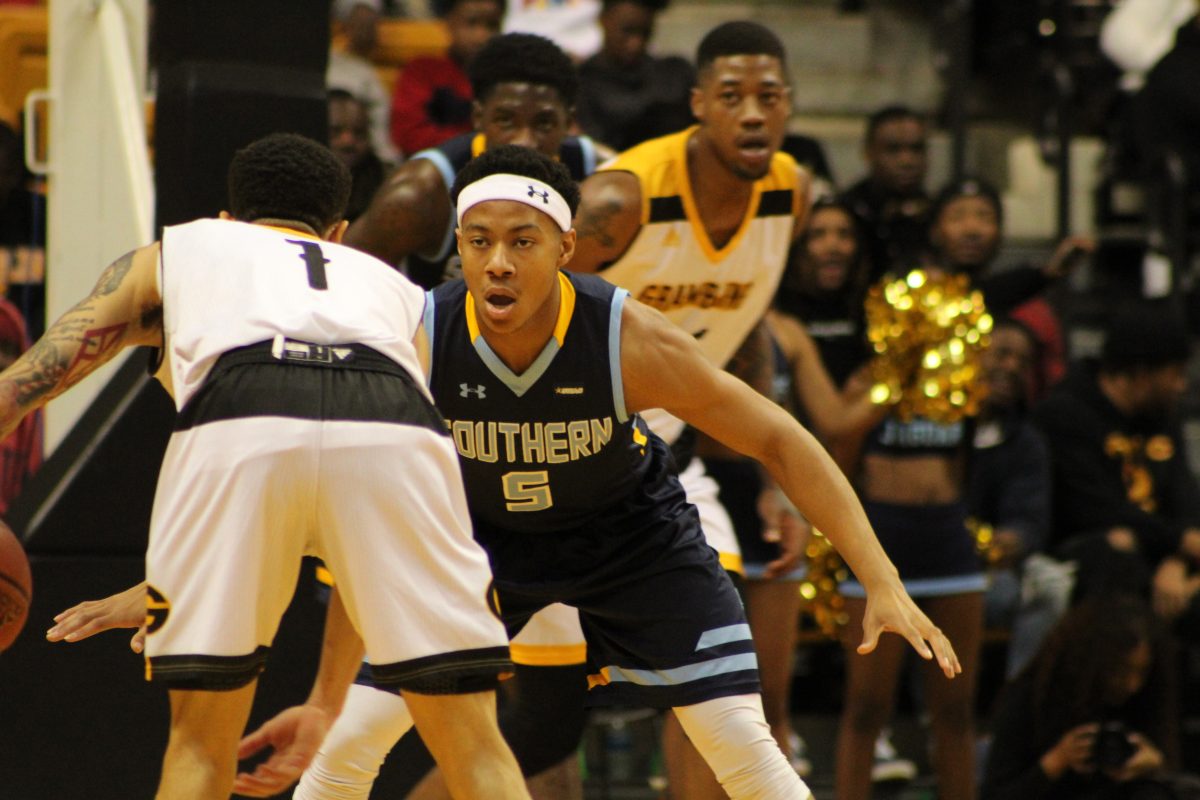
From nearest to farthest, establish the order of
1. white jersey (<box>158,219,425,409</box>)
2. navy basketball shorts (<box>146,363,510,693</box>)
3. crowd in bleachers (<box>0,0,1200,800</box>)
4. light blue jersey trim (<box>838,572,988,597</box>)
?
navy basketball shorts (<box>146,363,510,693</box>) < white jersey (<box>158,219,425,409</box>) < light blue jersey trim (<box>838,572,988,597</box>) < crowd in bleachers (<box>0,0,1200,800</box>)

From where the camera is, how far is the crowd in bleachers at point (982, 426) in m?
6.13

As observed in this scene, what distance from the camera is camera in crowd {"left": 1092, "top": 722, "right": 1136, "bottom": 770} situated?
6148 millimetres

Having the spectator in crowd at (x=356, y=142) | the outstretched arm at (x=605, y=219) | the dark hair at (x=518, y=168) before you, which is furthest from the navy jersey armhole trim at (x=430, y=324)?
the spectator in crowd at (x=356, y=142)

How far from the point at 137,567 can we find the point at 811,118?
546 centimetres

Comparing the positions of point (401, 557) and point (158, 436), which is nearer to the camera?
point (401, 557)

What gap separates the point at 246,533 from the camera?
338 centimetres

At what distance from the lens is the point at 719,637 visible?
4121 mm

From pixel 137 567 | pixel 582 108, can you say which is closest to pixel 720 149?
pixel 137 567

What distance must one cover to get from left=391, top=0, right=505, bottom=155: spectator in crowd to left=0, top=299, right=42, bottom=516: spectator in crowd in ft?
7.13

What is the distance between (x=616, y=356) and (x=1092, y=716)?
3.04 meters

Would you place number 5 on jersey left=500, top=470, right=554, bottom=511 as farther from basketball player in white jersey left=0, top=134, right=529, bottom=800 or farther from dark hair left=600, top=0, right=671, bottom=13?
dark hair left=600, top=0, right=671, bottom=13

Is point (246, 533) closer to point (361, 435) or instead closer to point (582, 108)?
point (361, 435)

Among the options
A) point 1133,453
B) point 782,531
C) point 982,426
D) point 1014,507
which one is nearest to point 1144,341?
point 1133,453

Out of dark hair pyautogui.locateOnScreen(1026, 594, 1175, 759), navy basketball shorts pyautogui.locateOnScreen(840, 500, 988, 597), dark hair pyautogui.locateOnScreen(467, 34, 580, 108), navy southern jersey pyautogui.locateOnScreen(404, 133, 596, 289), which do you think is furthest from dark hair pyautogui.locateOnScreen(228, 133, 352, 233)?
dark hair pyautogui.locateOnScreen(1026, 594, 1175, 759)
